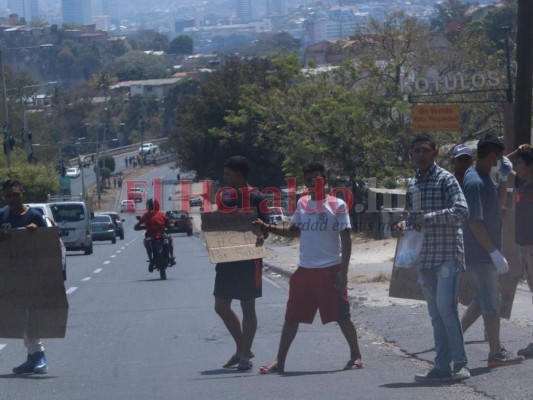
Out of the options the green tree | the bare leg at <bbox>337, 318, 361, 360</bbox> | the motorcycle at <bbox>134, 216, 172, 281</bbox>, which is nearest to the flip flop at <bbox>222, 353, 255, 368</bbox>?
the bare leg at <bbox>337, 318, 361, 360</bbox>

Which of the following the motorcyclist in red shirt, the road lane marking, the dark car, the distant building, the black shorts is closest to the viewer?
the black shorts

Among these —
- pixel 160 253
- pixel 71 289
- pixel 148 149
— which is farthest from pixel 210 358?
pixel 148 149

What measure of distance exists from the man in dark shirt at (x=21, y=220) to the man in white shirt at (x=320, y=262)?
238cm

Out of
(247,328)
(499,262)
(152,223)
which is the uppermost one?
(499,262)

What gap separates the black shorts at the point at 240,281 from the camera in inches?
380

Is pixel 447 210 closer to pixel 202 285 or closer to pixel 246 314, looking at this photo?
pixel 246 314

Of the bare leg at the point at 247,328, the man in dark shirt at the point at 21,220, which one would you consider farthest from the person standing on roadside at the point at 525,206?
the man in dark shirt at the point at 21,220

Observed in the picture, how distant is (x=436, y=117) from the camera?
25.7 metres

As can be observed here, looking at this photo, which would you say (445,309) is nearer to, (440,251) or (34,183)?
(440,251)

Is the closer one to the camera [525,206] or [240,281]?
[525,206]

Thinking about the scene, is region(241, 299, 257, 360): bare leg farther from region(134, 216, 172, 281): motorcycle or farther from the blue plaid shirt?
region(134, 216, 172, 281): motorcycle

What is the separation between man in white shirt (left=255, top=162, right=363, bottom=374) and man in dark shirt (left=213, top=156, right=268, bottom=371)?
56cm

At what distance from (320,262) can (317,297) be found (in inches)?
12.1

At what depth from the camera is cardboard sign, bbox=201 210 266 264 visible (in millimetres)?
9570
